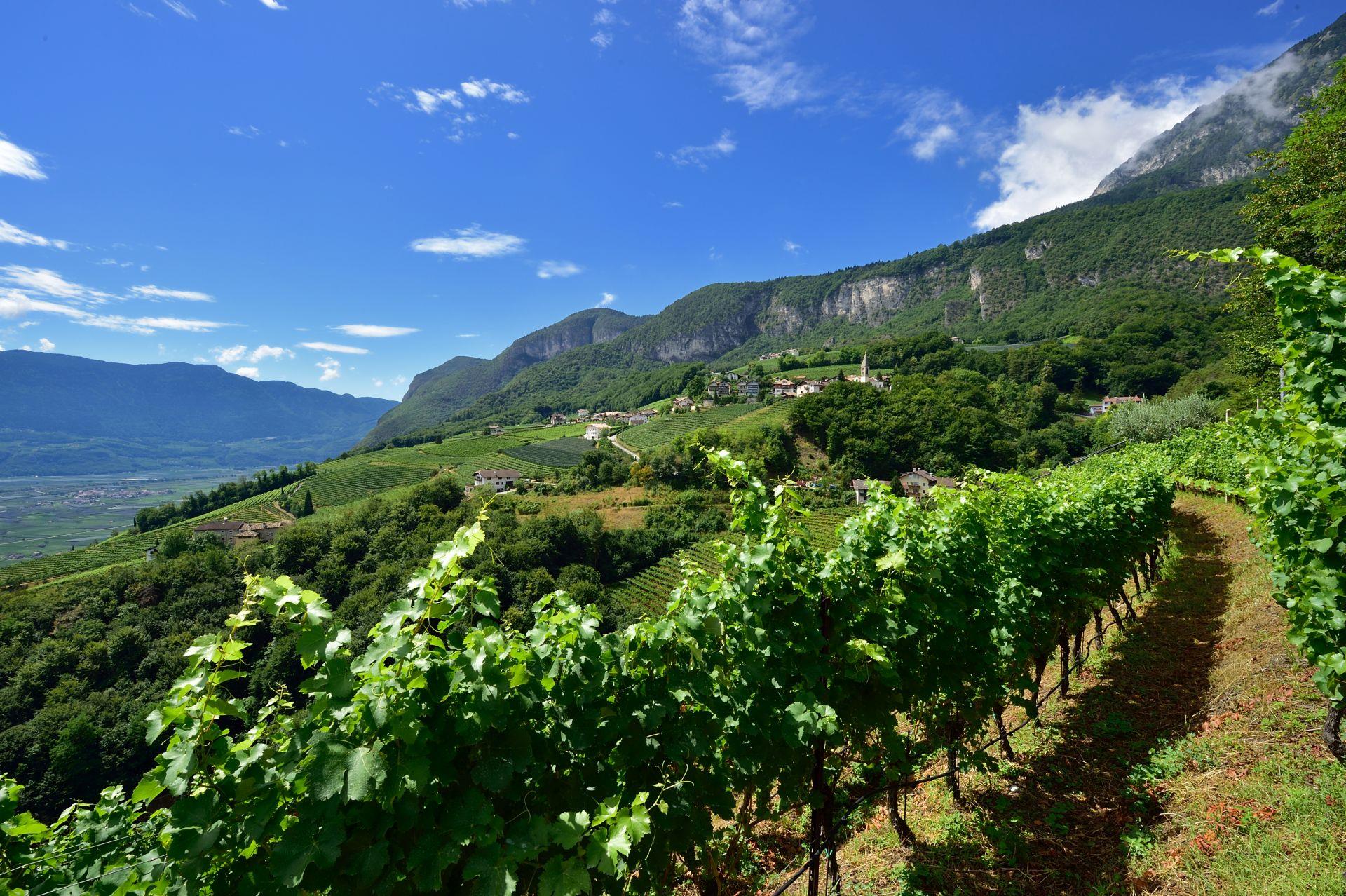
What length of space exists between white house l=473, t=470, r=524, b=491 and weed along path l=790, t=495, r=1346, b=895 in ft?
229

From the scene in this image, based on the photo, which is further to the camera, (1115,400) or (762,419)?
(762,419)

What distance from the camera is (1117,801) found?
5074mm

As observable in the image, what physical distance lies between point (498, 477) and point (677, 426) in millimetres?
34682

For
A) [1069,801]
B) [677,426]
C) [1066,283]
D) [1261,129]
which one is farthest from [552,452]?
[1261,129]

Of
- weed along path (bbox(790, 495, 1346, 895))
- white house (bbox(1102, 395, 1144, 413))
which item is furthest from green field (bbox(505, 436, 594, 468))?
weed along path (bbox(790, 495, 1346, 895))

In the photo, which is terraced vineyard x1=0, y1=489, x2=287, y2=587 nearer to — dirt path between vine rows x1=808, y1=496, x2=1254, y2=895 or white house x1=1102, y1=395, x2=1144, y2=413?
dirt path between vine rows x1=808, y1=496, x2=1254, y2=895

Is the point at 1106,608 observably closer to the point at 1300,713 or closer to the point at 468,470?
the point at 1300,713

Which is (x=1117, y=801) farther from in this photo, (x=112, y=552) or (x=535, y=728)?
(x=112, y=552)

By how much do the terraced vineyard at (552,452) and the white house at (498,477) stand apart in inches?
332

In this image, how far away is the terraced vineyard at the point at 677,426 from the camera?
293ft

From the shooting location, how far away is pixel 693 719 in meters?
3.17

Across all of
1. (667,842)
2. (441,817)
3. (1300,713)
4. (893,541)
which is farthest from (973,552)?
(441,817)

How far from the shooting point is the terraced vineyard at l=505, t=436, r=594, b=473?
89.8 metres

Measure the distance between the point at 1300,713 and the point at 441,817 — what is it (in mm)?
8112
